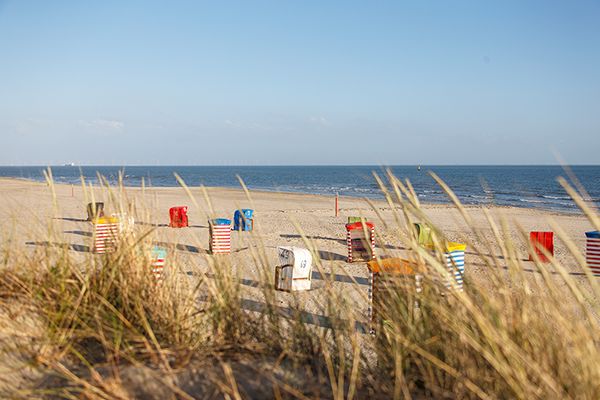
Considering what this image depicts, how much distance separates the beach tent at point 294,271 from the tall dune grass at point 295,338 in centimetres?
406

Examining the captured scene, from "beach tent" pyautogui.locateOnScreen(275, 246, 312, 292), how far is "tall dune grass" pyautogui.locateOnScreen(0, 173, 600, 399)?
160 inches

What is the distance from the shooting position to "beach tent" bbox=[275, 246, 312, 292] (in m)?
7.23

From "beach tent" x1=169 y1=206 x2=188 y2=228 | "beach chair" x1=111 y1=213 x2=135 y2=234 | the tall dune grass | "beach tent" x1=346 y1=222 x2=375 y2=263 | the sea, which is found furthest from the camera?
the sea

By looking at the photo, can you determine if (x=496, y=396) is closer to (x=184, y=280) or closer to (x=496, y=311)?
(x=496, y=311)

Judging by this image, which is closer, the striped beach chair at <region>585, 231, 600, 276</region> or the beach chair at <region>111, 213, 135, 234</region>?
the beach chair at <region>111, 213, 135, 234</region>

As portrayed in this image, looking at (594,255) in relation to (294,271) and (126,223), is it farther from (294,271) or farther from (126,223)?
(126,223)

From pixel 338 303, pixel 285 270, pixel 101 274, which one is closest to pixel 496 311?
pixel 338 303

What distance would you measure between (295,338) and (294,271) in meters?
4.61

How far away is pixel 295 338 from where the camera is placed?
2.64 metres

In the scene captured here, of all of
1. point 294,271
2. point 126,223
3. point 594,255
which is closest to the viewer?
point 126,223

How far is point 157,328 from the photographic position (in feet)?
9.07

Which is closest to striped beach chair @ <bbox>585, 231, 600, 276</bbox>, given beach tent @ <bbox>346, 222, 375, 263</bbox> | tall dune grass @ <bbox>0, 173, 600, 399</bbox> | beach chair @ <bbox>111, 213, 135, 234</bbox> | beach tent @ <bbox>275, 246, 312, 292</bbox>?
beach tent @ <bbox>346, 222, 375, 263</bbox>

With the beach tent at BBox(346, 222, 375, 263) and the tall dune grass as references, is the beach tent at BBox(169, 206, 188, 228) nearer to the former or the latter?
the beach tent at BBox(346, 222, 375, 263)

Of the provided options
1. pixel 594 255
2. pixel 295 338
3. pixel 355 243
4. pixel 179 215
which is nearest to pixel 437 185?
pixel 179 215
